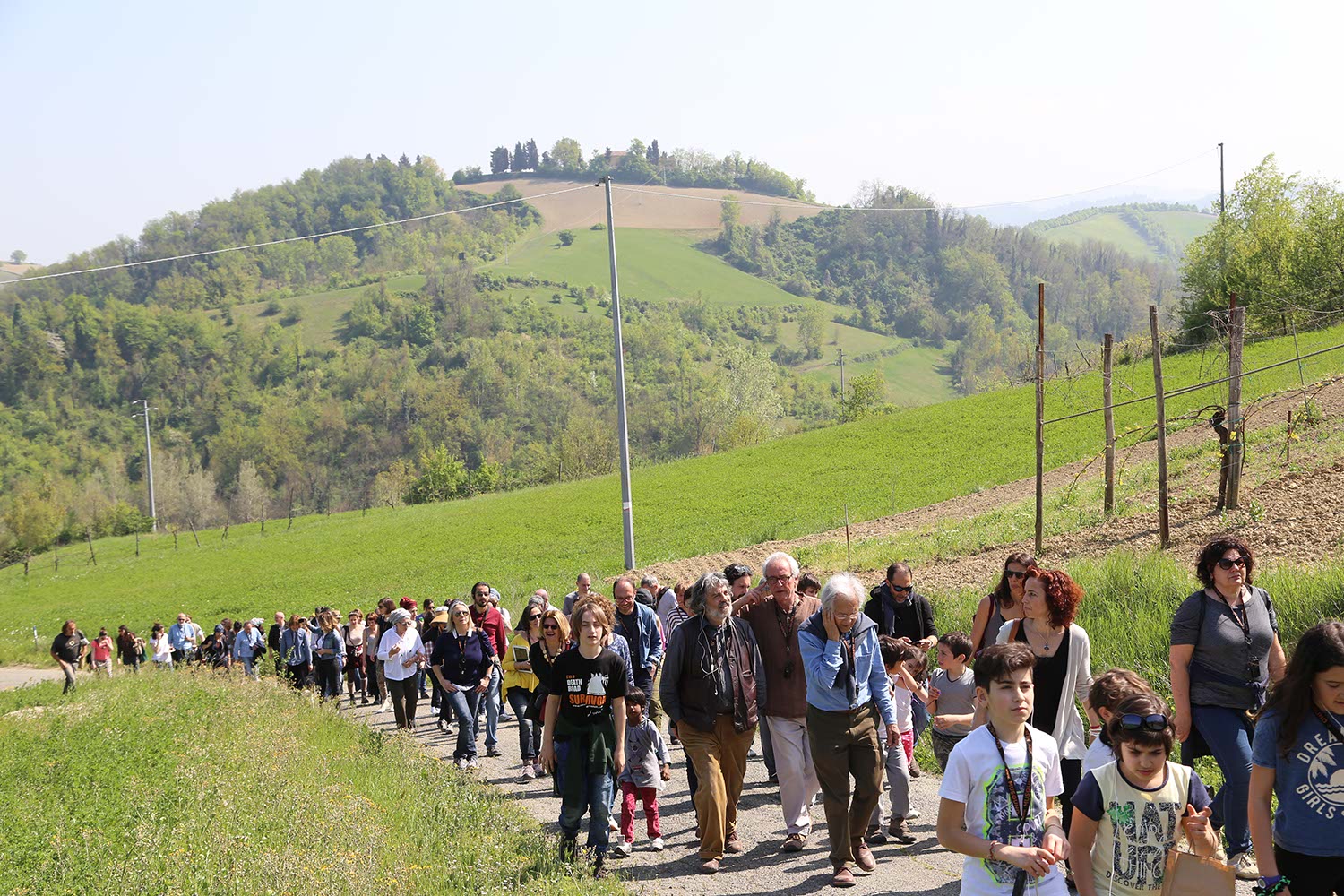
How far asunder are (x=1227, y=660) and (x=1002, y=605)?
1.57 metres

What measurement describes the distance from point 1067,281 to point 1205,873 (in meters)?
208

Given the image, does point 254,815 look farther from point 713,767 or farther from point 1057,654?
point 1057,654

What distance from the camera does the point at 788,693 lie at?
25.1 ft

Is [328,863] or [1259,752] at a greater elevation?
[1259,752]

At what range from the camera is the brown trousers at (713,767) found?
7.45 m

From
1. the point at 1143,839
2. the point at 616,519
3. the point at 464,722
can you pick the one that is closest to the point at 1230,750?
the point at 1143,839

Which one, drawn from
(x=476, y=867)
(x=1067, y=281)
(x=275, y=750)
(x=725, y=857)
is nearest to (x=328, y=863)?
(x=476, y=867)

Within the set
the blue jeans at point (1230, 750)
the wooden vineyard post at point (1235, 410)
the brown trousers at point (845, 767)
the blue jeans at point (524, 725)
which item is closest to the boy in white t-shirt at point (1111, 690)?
the blue jeans at point (1230, 750)

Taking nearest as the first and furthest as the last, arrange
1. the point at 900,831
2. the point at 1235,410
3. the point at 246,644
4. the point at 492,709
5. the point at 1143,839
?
the point at 1143,839
the point at 900,831
the point at 492,709
the point at 1235,410
the point at 246,644

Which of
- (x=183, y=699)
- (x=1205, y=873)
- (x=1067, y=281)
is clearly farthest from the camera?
(x=1067, y=281)

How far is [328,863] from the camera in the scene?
6652 millimetres

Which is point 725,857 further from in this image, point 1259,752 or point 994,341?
point 994,341

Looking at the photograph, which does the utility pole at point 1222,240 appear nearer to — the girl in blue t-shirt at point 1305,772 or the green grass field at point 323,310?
the girl in blue t-shirt at point 1305,772

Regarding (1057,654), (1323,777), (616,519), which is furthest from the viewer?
(616,519)
